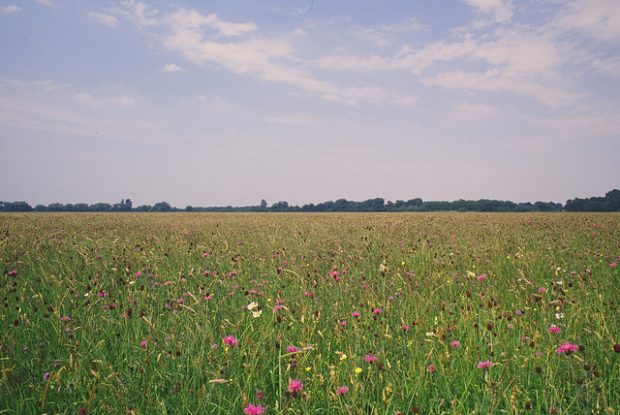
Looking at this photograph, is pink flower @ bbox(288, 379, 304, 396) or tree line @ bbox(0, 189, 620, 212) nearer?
pink flower @ bbox(288, 379, 304, 396)

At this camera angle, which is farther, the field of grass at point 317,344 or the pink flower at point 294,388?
the field of grass at point 317,344

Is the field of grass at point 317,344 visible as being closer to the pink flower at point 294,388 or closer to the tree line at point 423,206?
the pink flower at point 294,388

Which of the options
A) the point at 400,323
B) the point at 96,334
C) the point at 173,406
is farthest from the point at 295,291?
the point at 173,406

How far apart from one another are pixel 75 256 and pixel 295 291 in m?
4.32

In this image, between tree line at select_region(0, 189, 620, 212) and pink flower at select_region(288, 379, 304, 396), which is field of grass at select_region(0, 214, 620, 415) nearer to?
pink flower at select_region(288, 379, 304, 396)

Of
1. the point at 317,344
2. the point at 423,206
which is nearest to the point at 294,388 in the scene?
the point at 317,344

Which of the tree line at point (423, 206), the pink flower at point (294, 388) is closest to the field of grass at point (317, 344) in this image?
the pink flower at point (294, 388)

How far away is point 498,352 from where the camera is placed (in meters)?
2.87

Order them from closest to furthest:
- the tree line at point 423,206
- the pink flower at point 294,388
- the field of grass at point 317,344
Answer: the pink flower at point 294,388 < the field of grass at point 317,344 < the tree line at point 423,206

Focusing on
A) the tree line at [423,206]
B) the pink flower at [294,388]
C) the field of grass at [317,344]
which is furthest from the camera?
the tree line at [423,206]

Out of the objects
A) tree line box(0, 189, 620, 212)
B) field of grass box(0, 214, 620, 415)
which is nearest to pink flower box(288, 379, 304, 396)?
field of grass box(0, 214, 620, 415)

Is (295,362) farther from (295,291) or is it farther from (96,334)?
(295,291)

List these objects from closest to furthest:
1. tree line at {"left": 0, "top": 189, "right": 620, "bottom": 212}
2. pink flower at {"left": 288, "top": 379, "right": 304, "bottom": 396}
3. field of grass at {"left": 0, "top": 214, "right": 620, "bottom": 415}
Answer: pink flower at {"left": 288, "top": 379, "right": 304, "bottom": 396} < field of grass at {"left": 0, "top": 214, "right": 620, "bottom": 415} < tree line at {"left": 0, "top": 189, "right": 620, "bottom": 212}

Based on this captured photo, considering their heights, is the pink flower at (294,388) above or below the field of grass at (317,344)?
above
